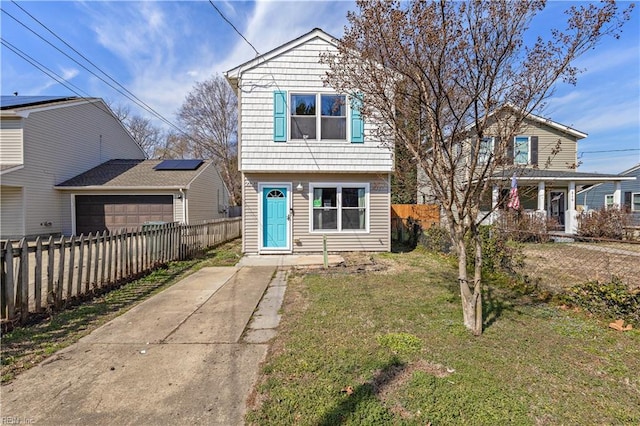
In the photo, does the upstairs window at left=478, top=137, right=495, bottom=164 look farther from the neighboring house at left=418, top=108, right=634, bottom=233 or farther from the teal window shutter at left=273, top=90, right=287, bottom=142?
the teal window shutter at left=273, top=90, right=287, bottom=142

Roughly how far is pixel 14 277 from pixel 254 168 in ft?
20.2

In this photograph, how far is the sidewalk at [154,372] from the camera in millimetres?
2328

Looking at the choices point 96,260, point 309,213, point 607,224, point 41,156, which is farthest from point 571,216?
point 41,156

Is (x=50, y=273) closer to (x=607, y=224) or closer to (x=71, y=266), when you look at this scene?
(x=71, y=266)

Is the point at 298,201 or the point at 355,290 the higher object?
the point at 298,201

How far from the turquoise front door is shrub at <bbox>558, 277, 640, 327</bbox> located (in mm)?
7231

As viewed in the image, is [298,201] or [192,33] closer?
[298,201]

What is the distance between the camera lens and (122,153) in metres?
20.2

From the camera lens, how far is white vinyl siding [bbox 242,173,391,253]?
383 inches

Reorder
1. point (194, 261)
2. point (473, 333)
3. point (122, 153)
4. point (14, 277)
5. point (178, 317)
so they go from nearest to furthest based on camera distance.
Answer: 1. point (473, 333)
2. point (14, 277)
3. point (178, 317)
4. point (194, 261)
5. point (122, 153)

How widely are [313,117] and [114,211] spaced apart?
11.4 meters

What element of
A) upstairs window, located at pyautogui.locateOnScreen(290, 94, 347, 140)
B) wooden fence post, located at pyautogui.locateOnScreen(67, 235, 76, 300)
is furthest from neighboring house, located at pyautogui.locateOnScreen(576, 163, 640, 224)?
wooden fence post, located at pyautogui.locateOnScreen(67, 235, 76, 300)

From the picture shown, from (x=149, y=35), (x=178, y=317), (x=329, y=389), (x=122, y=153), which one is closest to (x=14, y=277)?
(x=178, y=317)

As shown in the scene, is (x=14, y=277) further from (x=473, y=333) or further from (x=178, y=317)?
(x=473, y=333)
